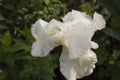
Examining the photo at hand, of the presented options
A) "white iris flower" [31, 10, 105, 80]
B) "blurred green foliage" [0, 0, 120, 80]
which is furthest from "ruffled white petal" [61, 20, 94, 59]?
"blurred green foliage" [0, 0, 120, 80]

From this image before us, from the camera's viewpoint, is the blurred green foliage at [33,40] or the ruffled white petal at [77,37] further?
the blurred green foliage at [33,40]

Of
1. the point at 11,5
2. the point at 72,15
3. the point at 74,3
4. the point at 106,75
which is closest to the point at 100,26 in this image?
the point at 72,15

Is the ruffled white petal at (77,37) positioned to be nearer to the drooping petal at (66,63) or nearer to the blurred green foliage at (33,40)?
the drooping petal at (66,63)

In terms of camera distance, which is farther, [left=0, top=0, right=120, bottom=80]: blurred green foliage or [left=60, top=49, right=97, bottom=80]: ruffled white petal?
[left=0, top=0, right=120, bottom=80]: blurred green foliage

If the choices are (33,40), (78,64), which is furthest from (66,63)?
(33,40)

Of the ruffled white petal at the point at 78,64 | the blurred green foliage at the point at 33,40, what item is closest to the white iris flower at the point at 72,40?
the ruffled white petal at the point at 78,64

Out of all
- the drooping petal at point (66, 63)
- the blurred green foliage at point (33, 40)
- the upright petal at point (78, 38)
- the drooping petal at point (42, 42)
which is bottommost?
the blurred green foliage at point (33, 40)

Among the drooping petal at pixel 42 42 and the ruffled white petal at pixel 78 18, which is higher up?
the ruffled white petal at pixel 78 18

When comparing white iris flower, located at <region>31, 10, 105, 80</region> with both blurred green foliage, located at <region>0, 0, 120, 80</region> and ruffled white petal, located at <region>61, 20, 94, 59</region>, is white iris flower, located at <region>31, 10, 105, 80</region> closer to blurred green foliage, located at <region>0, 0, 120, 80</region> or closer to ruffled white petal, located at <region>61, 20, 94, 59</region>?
ruffled white petal, located at <region>61, 20, 94, 59</region>
